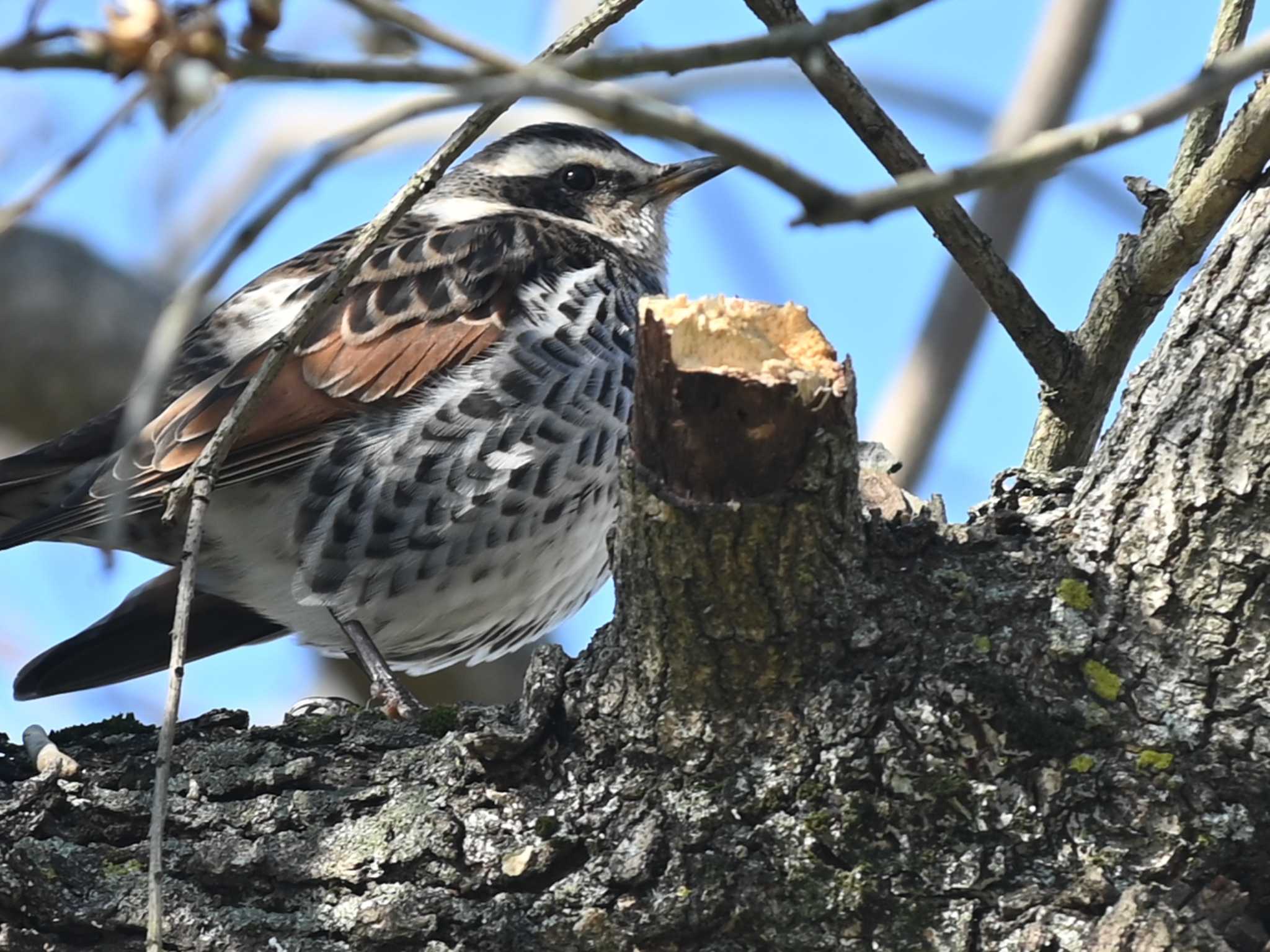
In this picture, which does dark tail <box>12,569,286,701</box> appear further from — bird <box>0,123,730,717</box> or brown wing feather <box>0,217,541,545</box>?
brown wing feather <box>0,217,541,545</box>

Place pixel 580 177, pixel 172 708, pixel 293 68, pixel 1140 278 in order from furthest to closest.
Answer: pixel 580 177
pixel 1140 278
pixel 172 708
pixel 293 68

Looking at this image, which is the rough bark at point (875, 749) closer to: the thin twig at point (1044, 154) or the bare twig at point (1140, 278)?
the bare twig at point (1140, 278)

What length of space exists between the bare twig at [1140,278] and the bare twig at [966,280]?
237 centimetres

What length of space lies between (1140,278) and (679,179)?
8.74 feet

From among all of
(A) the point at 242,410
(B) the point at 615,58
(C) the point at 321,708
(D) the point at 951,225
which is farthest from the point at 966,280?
(B) the point at 615,58

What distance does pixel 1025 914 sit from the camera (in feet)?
10.7

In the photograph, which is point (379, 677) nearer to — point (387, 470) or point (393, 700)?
point (393, 700)

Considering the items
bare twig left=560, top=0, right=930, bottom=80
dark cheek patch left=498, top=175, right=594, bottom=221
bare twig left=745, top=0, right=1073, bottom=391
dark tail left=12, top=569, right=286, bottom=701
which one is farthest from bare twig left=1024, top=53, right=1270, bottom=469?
dark tail left=12, top=569, right=286, bottom=701

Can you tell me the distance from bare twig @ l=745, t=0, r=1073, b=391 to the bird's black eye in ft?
8.14

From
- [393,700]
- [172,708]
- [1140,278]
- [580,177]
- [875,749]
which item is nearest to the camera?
[172,708]

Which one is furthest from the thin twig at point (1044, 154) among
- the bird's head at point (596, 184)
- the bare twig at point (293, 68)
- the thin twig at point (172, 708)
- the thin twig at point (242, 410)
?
the bird's head at point (596, 184)

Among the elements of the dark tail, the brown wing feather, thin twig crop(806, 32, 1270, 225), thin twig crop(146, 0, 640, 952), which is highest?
the brown wing feather

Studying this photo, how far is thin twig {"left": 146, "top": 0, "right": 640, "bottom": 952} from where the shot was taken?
Result: 2.86 meters

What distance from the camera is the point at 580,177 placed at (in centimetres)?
638
